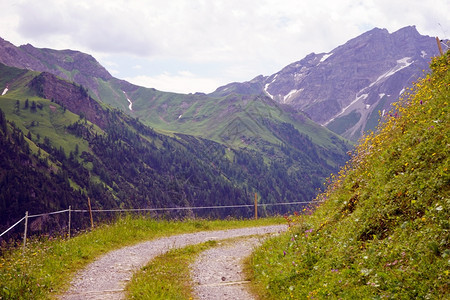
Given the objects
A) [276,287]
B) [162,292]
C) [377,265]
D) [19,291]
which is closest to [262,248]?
[276,287]

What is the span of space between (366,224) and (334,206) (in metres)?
4.71

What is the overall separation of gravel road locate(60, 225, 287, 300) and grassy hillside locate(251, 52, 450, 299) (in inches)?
139

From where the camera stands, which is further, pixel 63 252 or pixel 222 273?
pixel 63 252

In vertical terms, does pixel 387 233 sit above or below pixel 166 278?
above

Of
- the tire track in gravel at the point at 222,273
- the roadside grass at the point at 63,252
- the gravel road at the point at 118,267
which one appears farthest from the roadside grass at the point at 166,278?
the roadside grass at the point at 63,252

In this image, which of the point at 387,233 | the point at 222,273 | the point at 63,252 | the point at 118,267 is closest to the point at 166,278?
the point at 222,273

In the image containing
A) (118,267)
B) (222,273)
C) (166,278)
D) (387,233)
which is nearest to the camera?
(387,233)

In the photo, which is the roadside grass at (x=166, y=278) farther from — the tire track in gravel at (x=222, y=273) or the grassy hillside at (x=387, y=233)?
the grassy hillside at (x=387, y=233)

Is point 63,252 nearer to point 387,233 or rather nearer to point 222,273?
point 222,273

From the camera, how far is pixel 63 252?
16.1m

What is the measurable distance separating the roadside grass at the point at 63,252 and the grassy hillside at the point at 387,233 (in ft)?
23.4

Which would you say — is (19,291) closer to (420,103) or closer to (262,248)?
(262,248)

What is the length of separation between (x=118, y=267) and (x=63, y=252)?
2.87 meters

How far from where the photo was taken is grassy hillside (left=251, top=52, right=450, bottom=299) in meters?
7.79
